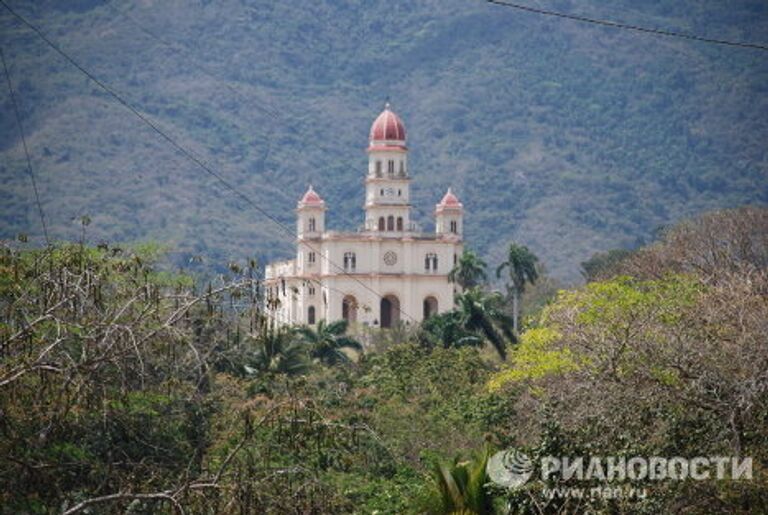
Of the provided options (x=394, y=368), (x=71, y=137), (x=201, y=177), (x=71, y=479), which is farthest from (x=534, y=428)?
(x=71, y=137)

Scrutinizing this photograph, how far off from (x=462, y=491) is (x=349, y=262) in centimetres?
7065

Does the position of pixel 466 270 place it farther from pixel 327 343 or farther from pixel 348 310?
pixel 327 343

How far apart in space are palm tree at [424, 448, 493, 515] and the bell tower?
71.1 m

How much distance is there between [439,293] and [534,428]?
6507 centimetres

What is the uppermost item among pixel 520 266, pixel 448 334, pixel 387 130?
pixel 387 130

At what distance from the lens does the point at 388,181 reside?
9844 centimetres

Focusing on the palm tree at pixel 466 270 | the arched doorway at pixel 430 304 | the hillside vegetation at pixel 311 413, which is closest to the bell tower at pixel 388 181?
the arched doorway at pixel 430 304

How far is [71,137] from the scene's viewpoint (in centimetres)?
19500

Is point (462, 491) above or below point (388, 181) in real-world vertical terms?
below

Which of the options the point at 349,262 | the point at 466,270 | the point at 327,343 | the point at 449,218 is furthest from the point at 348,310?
the point at 327,343

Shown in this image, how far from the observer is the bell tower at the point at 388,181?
98.6 metres

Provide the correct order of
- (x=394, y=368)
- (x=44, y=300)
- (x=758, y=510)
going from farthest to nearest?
(x=394, y=368) < (x=758, y=510) < (x=44, y=300)

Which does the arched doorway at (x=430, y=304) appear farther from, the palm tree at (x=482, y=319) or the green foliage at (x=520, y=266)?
the palm tree at (x=482, y=319)

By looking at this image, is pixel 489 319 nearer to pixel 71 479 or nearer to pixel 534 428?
pixel 534 428
